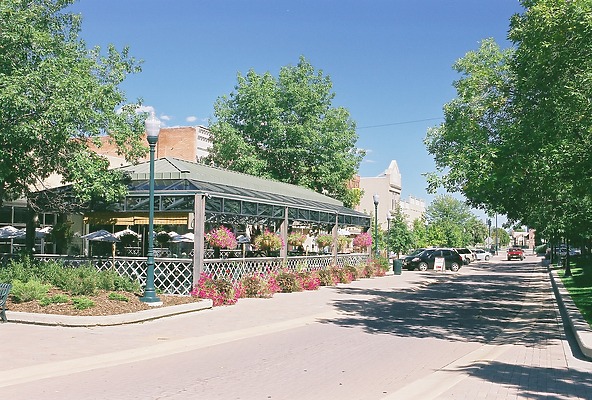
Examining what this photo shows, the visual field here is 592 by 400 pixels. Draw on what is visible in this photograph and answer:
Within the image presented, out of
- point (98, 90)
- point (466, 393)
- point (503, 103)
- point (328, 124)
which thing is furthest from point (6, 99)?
point (328, 124)

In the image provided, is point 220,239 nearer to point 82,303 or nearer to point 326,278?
point 82,303

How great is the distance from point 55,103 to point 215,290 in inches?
279

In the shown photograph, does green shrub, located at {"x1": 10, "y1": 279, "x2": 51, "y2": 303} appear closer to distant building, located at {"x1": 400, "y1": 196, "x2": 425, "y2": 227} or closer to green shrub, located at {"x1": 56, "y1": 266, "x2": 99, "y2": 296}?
green shrub, located at {"x1": 56, "y1": 266, "x2": 99, "y2": 296}

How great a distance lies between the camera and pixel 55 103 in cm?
1552

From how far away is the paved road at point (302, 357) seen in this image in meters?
8.16

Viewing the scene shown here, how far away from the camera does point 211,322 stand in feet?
49.0

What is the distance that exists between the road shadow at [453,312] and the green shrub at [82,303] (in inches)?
243

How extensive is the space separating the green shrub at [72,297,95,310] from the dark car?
31768 millimetres

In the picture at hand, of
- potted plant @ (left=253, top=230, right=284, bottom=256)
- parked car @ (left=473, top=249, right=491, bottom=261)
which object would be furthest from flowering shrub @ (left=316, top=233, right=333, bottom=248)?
parked car @ (left=473, top=249, right=491, bottom=261)

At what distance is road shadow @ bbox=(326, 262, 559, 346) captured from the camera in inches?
553

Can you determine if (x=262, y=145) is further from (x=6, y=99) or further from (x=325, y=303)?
(x=6, y=99)

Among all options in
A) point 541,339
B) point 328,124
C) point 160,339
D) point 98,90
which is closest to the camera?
point 160,339

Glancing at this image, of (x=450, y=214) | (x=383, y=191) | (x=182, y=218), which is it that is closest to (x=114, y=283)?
(x=182, y=218)

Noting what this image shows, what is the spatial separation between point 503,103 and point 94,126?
14.1 metres
